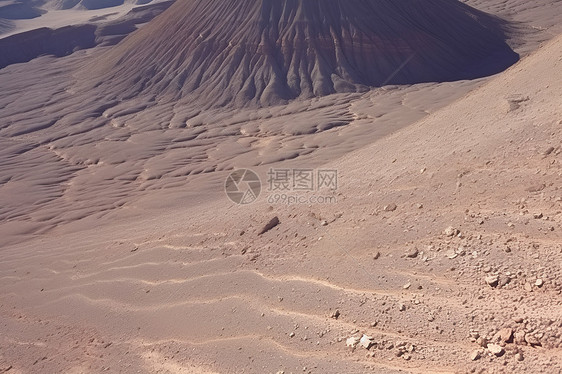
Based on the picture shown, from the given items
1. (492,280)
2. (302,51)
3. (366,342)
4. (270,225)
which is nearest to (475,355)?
(492,280)

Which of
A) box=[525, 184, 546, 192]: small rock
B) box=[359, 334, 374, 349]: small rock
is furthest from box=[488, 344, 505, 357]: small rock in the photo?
box=[525, 184, 546, 192]: small rock

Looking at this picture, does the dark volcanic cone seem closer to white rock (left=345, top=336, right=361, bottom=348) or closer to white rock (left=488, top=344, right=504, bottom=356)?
white rock (left=345, top=336, right=361, bottom=348)

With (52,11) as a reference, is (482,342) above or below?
below

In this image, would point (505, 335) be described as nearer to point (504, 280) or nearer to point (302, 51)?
point (504, 280)

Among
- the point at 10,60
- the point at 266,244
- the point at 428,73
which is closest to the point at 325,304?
the point at 266,244

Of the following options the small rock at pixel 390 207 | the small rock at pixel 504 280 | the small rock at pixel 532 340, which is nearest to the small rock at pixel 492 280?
the small rock at pixel 504 280

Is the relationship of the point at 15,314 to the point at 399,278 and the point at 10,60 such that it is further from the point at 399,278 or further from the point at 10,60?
the point at 10,60
